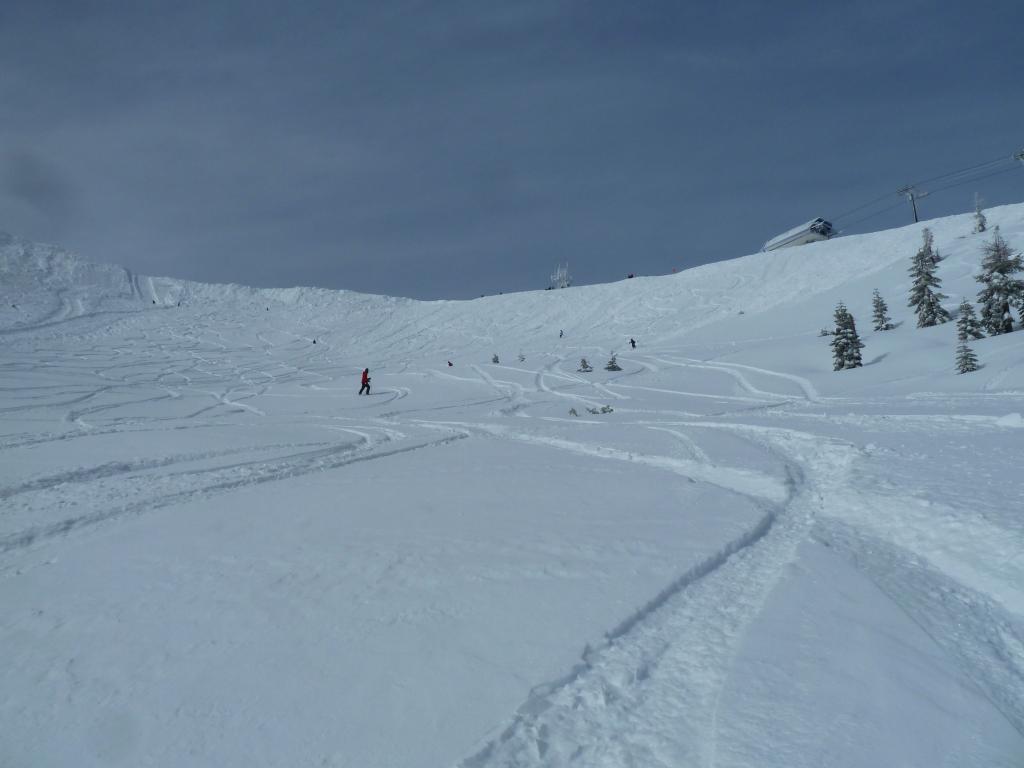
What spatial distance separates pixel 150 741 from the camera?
312cm

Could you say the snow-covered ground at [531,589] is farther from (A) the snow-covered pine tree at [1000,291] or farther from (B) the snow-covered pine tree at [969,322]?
(A) the snow-covered pine tree at [1000,291]

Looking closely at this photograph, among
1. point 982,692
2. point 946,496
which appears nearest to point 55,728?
point 982,692

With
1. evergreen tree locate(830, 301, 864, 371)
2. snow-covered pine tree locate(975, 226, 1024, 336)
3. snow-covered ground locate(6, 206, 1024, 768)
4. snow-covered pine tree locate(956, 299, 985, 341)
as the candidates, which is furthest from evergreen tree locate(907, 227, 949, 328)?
snow-covered ground locate(6, 206, 1024, 768)

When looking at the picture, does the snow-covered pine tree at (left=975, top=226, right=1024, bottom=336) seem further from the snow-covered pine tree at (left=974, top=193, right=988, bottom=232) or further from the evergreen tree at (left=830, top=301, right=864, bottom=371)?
the snow-covered pine tree at (left=974, top=193, right=988, bottom=232)

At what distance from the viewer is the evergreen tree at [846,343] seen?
20.9 metres

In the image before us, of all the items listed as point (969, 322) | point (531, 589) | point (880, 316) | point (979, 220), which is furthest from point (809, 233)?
point (531, 589)

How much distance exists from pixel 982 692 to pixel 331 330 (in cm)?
5770

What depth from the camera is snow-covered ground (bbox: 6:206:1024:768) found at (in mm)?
3139

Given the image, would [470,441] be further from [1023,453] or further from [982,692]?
[982,692]

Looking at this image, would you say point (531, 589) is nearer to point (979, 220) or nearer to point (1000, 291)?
point (1000, 291)

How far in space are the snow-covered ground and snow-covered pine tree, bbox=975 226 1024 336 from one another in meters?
6.66

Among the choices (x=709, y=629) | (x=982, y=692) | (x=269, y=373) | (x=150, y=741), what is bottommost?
(x=982, y=692)

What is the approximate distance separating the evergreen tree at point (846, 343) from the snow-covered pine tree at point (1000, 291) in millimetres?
4675

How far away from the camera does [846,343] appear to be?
2122 cm
